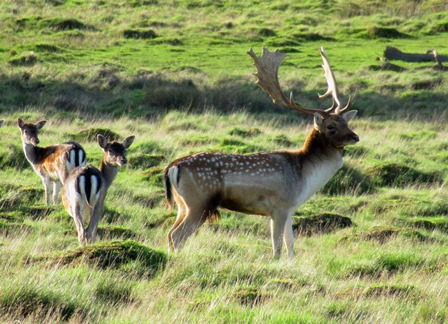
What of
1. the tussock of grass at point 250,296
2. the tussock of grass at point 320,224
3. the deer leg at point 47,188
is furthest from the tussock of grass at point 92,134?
the tussock of grass at point 250,296

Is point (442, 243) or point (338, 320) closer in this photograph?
point (338, 320)

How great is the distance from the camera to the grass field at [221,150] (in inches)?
228

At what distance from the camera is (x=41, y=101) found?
69.4ft

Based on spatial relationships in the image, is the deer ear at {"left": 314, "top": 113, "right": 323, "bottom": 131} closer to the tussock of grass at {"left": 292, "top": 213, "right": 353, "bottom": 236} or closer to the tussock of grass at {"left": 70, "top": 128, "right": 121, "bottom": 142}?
the tussock of grass at {"left": 292, "top": 213, "right": 353, "bottom": 236}

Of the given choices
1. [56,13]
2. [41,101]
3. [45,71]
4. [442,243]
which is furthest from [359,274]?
[56,13]

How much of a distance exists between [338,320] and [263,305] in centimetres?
51

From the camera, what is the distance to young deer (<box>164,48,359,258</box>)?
25.9 feet

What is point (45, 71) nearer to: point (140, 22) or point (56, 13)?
point (140, 22)

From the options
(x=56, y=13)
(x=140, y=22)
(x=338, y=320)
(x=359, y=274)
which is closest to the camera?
(x=338, y=320)

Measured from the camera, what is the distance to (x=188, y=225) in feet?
25.8

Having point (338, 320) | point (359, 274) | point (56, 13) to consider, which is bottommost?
point (56, 13)

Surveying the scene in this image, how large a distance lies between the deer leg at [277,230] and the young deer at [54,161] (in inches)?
155

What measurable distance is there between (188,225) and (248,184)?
0.70 m

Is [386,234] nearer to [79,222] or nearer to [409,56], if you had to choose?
[79,222]
